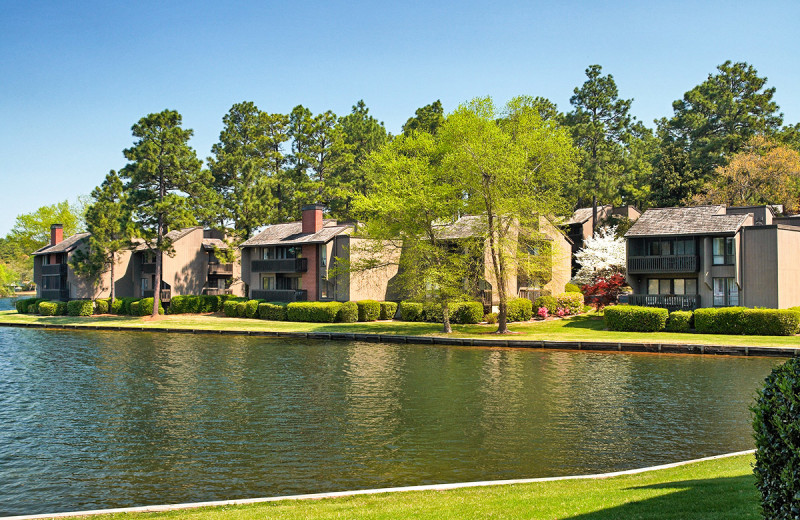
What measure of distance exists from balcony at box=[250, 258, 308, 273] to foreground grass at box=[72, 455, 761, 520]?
5279 cm

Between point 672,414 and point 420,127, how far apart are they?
6714 centimetres

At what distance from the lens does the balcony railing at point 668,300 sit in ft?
160

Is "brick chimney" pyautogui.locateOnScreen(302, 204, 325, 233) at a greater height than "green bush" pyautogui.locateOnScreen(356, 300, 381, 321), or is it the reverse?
"brick chimney" pyautogui.locateOnScreen(302, 204, 325, 233)

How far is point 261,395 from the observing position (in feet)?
84.1

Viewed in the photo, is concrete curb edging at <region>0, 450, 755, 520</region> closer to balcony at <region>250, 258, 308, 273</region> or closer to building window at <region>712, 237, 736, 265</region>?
building window at <region>712, 237, 736, 265</region>

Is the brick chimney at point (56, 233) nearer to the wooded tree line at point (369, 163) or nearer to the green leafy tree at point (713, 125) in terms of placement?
the wooded tree line at point (369, 163)

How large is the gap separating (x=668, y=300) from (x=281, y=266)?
122ft

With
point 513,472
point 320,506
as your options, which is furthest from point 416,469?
point 320,506

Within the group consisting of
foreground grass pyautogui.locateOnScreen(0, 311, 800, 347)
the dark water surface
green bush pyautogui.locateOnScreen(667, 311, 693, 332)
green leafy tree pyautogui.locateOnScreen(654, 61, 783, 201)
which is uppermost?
green leafy tree pyautogui.locateOnScreen(654, 61, 783, 201)

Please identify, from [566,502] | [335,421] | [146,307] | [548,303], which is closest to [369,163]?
[548,303]

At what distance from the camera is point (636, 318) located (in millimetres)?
45844

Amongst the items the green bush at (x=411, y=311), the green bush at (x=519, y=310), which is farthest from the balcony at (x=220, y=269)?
the green bush at (x=519, y=310)

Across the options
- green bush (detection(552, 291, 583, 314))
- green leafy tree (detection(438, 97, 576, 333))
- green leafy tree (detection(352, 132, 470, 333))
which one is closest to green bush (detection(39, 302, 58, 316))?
green leafy tree (detection(352, 132, 470, 333))

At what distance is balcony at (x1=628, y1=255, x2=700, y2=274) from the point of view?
162 feet
